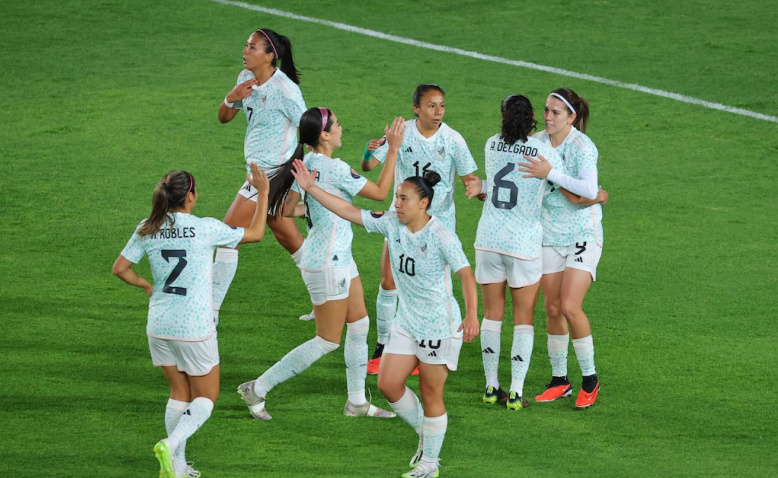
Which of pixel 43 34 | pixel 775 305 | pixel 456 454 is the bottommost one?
pixel 456 454

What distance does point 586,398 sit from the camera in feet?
24.4

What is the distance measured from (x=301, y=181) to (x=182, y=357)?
4.03 feet

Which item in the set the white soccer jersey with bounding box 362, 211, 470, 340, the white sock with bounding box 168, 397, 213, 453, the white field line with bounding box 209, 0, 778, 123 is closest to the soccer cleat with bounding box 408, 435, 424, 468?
the white soccer jersey with bounding box 362, 211, 470, 340

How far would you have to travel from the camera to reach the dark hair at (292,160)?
22.9ft

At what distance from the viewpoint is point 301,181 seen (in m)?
6.63

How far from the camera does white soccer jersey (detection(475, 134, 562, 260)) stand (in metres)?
7.18

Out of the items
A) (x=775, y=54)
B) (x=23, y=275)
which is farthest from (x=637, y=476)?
(x=775, y=54)

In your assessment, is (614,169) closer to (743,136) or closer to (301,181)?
(743,136)

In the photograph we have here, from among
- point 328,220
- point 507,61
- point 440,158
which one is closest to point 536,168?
point 440,158

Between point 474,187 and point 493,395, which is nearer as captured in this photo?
point 474,187

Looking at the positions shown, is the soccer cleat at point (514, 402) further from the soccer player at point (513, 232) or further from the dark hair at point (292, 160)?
the dark hair at point (292, 160)

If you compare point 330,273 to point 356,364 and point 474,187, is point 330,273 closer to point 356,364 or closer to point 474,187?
point 356,364

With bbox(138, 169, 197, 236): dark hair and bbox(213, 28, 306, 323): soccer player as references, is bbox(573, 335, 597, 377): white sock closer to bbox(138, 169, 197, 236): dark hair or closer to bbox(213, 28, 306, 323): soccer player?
bbox(213, 28, 306, 323): soccer player

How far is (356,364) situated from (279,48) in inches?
101
